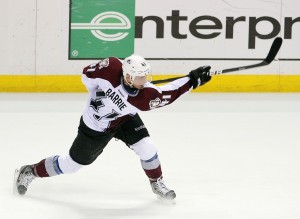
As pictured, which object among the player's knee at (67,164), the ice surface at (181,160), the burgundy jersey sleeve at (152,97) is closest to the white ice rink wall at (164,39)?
the ice surface at (181,160)

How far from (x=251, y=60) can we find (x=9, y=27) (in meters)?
2.37

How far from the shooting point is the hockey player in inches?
187

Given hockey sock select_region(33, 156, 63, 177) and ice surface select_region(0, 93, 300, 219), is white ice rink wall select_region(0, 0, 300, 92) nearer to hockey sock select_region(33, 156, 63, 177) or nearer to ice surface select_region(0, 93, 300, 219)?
ice surface select_region(0, 93, 300, 219)

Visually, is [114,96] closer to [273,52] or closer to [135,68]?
[135,68]

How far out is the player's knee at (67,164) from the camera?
505 cm

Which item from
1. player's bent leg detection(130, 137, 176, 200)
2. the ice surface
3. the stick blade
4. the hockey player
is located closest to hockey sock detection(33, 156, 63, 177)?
the hockey player

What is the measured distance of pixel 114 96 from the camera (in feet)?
15.7

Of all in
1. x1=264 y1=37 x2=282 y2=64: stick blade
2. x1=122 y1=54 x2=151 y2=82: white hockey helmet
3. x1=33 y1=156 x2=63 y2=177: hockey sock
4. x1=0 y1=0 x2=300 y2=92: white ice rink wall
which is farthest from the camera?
x1=0 y1=0 x2=300 y2=92: white ice rink wall

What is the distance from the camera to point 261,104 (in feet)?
27.2

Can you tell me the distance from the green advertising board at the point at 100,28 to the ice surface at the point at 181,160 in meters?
0.48

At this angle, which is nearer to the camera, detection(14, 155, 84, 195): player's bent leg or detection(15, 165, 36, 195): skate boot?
detection(14, 155, 84, 195): player's bent leg

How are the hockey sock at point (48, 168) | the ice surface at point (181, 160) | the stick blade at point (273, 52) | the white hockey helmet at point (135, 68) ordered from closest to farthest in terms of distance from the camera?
the white hockey helmet at point (135, 68)
the ice surface at point (181, 160)
the hockey sock at point (48, 168)
the stick blade at point (273, 52)

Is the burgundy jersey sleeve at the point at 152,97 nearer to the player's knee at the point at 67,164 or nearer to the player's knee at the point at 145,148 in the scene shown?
the player's knee at the point at 145,148

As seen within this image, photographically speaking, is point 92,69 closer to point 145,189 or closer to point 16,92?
point 145,189
